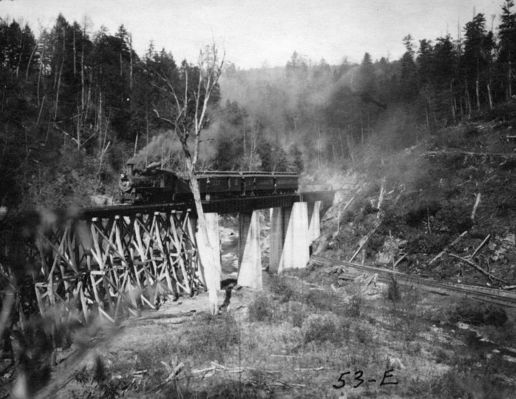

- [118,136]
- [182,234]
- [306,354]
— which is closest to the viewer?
[306,354]

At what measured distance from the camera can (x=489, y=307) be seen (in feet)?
52.2

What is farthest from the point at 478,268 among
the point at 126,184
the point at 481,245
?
the point at 126,184

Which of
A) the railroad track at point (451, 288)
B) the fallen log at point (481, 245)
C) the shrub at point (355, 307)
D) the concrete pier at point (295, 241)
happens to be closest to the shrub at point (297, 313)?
the shrub at point (355, 307)

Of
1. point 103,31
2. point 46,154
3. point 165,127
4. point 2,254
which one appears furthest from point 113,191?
point 103,31

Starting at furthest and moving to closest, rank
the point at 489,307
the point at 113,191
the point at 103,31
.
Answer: the point at 103,31, the point at 113,191, the point at 489,307

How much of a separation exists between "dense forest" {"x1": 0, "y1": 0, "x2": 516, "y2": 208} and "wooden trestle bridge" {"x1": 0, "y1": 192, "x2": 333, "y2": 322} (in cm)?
482

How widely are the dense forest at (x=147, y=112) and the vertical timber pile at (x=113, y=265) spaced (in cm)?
514

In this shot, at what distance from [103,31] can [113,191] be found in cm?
2717

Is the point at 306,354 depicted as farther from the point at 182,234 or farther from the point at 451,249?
the point at 451,249

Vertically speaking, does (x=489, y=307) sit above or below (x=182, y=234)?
below

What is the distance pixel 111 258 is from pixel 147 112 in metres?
30.3

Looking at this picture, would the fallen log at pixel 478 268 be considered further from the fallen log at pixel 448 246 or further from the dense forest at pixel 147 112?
the dense forest at pixel 147 112

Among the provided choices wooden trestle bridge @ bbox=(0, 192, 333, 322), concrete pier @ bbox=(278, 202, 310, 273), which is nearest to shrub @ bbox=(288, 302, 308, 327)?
wooden trestle bridge @ bbox=(0, 192, 333, 322)

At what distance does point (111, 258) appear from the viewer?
14.6 m
